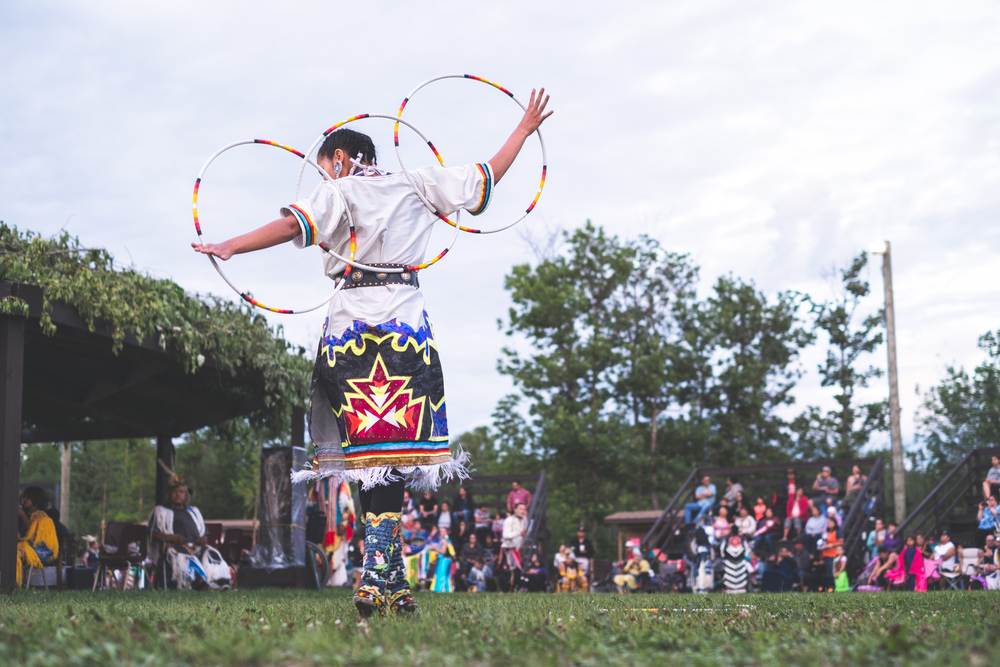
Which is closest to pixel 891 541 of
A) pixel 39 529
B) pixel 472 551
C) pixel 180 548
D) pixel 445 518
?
pixel 472 551

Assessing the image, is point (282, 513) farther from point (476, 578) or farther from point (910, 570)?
point (910, 570)

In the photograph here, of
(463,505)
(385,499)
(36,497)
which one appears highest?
(385,499)

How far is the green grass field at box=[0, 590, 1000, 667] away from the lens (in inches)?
86.7

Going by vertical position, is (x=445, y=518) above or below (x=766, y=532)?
→ above

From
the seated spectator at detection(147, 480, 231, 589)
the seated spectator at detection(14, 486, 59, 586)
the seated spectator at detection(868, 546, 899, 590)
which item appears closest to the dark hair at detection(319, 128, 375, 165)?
the seated spectator at detection(147, 480, 231, 589)

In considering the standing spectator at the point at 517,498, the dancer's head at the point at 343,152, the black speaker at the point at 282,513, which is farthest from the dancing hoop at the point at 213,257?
the standing spectator at the point at 517,498

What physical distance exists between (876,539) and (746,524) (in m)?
2.34

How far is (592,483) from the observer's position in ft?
103

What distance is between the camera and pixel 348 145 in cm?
455

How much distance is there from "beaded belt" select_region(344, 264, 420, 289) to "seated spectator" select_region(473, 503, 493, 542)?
15198 millimetres

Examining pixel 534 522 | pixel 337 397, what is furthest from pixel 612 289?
pixel 337 397

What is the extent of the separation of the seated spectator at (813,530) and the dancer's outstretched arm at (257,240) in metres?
13.7

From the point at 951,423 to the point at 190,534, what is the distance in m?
37.0

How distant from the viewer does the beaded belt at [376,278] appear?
13.9ft
